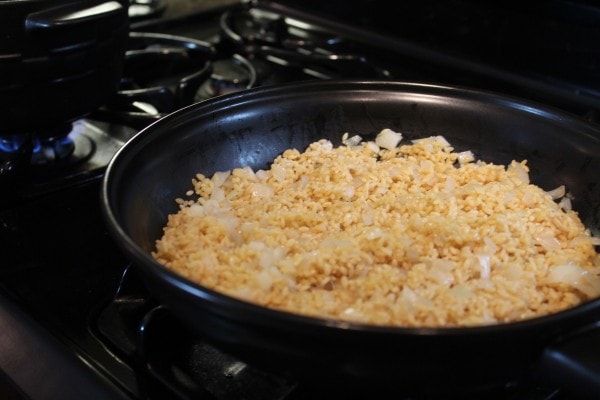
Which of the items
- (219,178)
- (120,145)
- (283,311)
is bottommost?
(120,145)

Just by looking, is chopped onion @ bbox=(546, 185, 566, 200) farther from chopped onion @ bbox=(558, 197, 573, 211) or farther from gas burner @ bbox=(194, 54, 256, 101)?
gas burner @ bbox=(194, 54, 256, 101)

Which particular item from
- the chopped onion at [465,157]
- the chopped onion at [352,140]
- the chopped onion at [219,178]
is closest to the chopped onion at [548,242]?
the chopped onion at [465,157]

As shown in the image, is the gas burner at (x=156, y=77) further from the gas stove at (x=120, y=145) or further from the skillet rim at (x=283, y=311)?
the skillet rim at (x=283, y=311)

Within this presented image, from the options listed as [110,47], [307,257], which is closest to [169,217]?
[307,257]

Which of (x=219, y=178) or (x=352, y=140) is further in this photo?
(x=352, y=140)

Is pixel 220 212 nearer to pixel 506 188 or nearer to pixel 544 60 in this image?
pixel 506 188

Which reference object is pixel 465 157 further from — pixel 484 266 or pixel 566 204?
pixel 484 266

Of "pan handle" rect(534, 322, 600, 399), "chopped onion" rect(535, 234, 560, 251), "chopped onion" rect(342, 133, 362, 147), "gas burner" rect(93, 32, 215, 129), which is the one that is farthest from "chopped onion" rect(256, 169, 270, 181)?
"pan handle" rect(534, 322, 600, 399)

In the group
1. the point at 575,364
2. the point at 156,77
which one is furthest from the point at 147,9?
the point at 575,364
